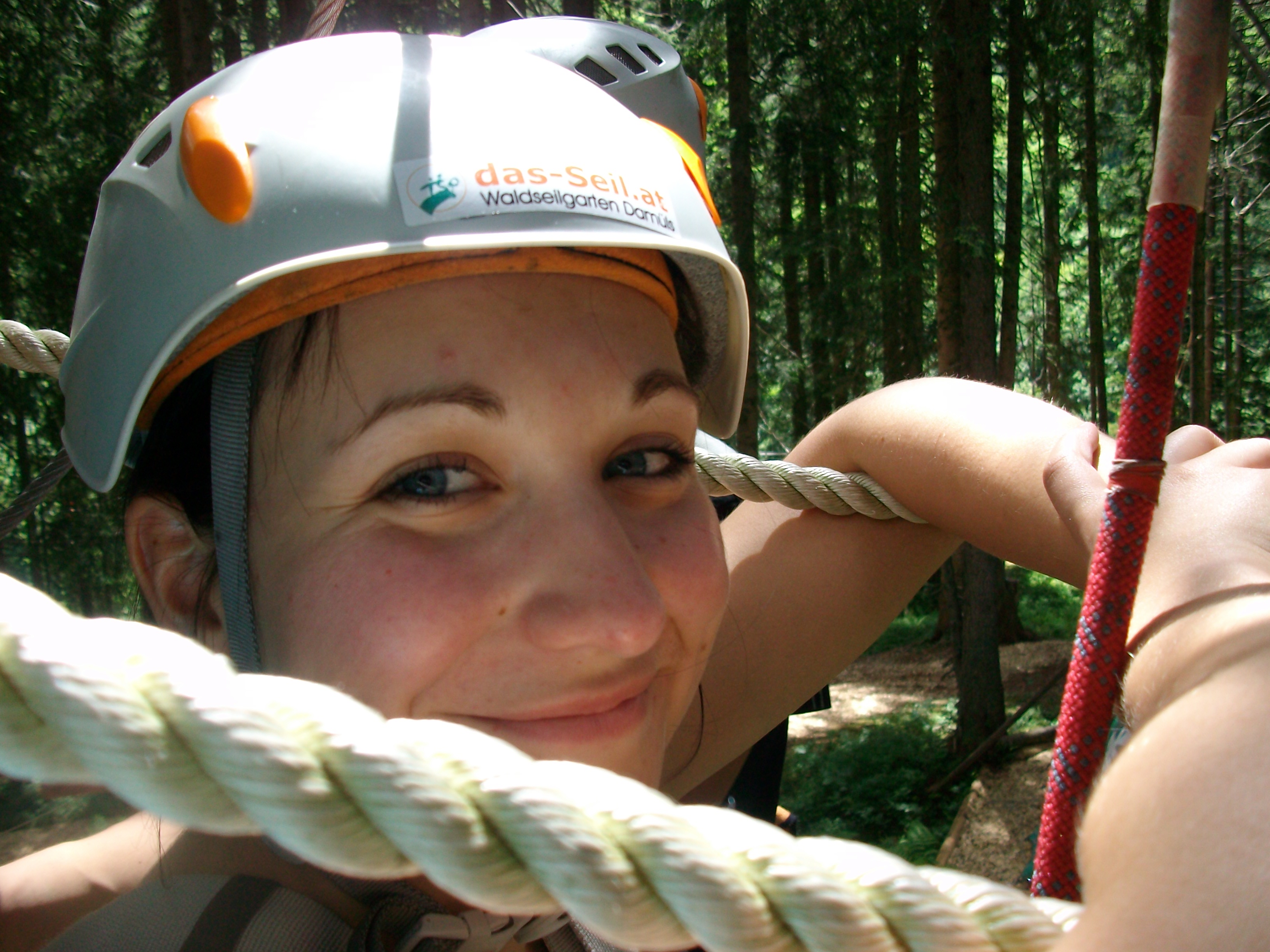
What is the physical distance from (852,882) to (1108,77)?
19.2m

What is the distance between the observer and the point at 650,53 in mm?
2066

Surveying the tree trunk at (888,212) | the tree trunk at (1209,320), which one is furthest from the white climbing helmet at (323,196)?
the tree trunk at (1209,320)

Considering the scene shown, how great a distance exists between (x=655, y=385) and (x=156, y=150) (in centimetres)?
83

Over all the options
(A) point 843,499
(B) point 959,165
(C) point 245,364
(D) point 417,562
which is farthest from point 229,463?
(B) point 959,165

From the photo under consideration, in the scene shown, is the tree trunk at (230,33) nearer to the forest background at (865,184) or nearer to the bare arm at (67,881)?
the forest background at (865,184)

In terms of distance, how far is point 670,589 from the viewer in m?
1.35

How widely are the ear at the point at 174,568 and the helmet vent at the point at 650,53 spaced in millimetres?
1363

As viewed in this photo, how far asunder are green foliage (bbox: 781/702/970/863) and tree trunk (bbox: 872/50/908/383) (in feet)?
13.3

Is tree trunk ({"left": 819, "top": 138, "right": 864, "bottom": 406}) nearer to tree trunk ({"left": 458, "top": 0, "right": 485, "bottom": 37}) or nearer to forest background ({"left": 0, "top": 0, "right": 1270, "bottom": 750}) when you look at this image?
forest background ({"left": 0, "top": 0, "right": 1270, "bottom": 750})

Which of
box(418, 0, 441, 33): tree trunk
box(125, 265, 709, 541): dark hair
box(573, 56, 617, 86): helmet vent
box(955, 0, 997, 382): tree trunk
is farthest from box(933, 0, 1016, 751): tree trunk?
box(125, 265, 709, 541): dark hair

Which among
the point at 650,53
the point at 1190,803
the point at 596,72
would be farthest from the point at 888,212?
the point at 1190,803

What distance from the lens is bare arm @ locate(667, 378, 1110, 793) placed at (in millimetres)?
1834

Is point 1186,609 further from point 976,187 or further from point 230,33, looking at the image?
point 230,33

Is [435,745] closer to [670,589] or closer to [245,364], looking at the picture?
[670,589]
